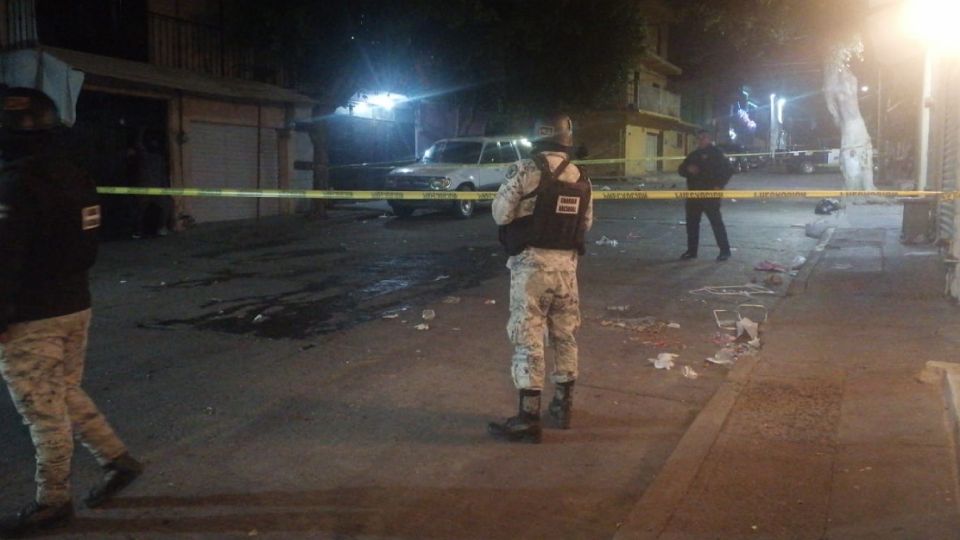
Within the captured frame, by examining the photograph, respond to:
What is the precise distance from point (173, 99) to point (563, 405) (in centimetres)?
1477

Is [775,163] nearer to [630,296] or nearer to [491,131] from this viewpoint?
[491,131]

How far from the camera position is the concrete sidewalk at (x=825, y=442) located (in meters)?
3.99

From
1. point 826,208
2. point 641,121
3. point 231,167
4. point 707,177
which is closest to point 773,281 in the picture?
point 707,177

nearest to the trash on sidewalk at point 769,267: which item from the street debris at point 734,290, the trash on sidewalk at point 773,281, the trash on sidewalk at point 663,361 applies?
A: the trash on sidewalk at point 773,281

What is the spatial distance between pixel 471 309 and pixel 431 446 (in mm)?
3995

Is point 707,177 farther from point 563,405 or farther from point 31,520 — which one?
point 31,520

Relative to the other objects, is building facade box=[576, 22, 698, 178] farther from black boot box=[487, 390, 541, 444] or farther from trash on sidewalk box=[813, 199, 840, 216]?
black boot box=[487, 390, 541, 444]

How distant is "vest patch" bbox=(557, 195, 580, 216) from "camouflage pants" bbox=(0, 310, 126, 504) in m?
2.56

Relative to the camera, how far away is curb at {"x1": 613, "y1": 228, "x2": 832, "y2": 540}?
4.00 meters

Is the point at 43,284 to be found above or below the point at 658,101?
below

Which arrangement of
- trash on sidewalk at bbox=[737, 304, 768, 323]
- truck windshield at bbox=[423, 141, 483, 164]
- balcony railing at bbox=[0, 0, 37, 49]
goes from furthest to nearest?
truck windshield at bbox=[423, 141, 483, 164] < balcony railing at bbox=[0, 0, 37, 49] < trash on sidewalk at bbox=[737, 304, 768, 323]

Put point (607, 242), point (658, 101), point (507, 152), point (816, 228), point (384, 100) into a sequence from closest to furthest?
point (607, 242) → point (816, 228) → point (507, 152) → point (384, 100) → point (658, 101)

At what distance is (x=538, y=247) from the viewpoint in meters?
5.16

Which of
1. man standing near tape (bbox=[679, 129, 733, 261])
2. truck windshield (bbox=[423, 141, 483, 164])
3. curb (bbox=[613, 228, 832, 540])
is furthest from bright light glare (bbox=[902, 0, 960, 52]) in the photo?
truck windshield (bbox=[423, 141, 483, 164])
